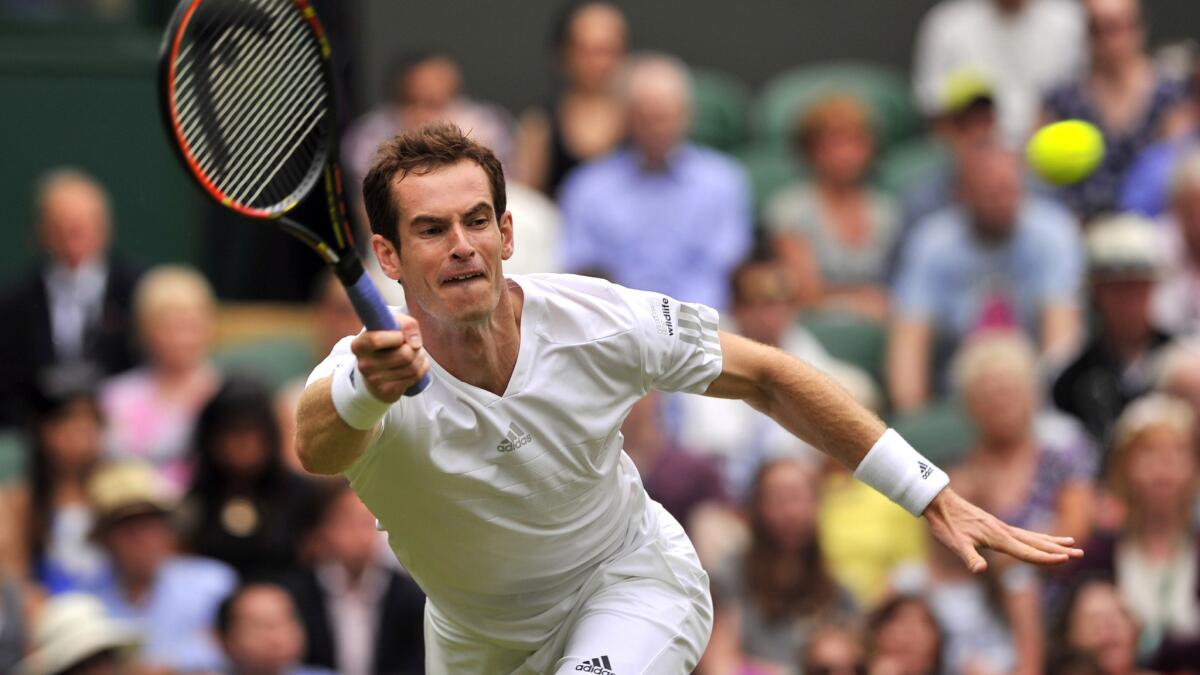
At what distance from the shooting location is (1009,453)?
7465mm

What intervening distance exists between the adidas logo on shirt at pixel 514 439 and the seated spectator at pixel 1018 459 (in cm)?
333

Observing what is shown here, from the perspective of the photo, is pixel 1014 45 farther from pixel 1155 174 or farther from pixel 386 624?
pixel 386 624

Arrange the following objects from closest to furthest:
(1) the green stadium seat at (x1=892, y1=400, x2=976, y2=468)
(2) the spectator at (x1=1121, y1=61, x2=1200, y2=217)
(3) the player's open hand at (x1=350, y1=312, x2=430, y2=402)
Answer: (3) the player's open hand at (x1=350, y1=312, x2=430, y2=402)
(1) the green stadium seat at (x1=892, y1=400, x2=976, y2=468)
(2) the spectator at (x1=1121, y1=61, x2=1200, y2=217)

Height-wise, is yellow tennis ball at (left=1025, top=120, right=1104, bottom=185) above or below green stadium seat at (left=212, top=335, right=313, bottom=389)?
above

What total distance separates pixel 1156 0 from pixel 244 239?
17.0 ft

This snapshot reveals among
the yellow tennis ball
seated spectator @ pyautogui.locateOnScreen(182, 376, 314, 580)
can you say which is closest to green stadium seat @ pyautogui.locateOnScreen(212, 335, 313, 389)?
seated spectator @ pyautogui.locateOnScreen(182, 376, 314, 580)

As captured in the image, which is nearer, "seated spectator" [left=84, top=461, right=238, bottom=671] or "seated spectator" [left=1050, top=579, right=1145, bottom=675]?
"seated spectator" [left=1050, top=579, right=1145, bottom=675]

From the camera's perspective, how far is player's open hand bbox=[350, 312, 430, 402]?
3.60 metres

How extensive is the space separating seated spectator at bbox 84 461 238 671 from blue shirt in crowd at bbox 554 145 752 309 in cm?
227

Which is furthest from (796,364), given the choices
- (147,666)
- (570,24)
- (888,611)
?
(570,24)

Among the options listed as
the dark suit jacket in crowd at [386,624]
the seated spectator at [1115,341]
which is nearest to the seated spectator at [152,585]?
the dark suit jacket in crowd at [386,624]

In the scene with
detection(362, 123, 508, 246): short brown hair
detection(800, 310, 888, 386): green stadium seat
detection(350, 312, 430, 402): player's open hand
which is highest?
detection(362, 123, 508, 246): short brown hair

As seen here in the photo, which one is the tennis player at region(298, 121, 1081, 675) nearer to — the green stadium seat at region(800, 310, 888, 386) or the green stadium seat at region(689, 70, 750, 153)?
the green stadium seat at region(800, 310, 888, 386)

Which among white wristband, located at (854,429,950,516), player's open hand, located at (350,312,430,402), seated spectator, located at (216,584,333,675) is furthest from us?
seated spectator, located at (216,584,333,675)
